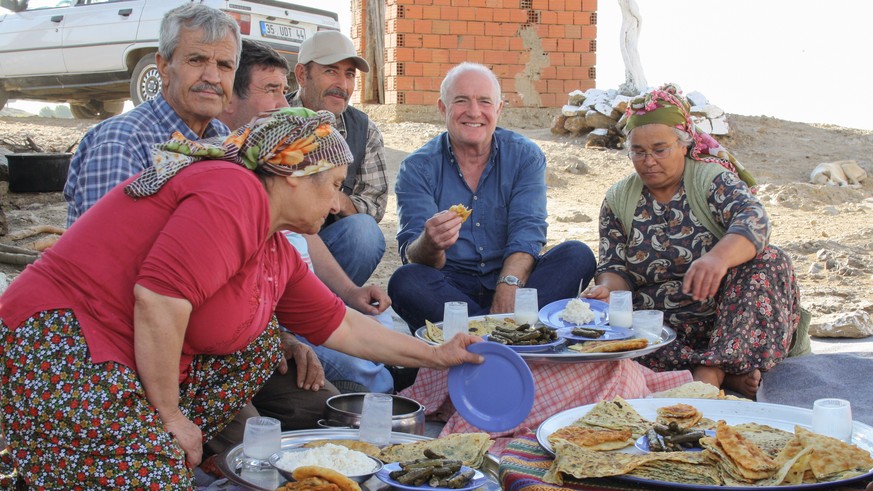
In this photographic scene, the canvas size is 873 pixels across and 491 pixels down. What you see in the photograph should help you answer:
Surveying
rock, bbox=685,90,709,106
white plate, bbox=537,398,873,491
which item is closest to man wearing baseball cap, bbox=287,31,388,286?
Result: white plate, bbox=537,398,873,491

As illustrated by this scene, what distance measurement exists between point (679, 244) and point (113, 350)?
2776 mm

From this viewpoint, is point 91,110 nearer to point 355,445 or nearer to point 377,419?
point 377,419

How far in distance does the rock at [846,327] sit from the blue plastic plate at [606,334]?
230 centimetres

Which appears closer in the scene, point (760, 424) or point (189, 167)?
point (189, 167)

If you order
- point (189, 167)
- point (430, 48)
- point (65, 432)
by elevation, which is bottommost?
point (65, 432)

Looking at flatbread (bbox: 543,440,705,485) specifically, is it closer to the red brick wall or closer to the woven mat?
the woven mat

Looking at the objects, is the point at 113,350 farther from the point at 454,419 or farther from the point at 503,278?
the point at 503,278

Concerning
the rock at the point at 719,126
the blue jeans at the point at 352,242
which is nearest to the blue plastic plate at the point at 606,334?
the blue jeans at the point at 352,242

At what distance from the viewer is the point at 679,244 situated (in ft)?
14.3

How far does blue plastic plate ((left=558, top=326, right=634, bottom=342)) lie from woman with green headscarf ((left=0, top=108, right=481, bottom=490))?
1.36 meters

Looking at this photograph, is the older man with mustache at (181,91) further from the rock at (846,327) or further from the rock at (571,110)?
the rock at (571,110)

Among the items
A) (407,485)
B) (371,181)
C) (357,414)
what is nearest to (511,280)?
(371,181)

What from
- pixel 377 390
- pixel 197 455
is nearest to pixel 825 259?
pixel 377 390

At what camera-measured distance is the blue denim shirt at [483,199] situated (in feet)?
15.3
